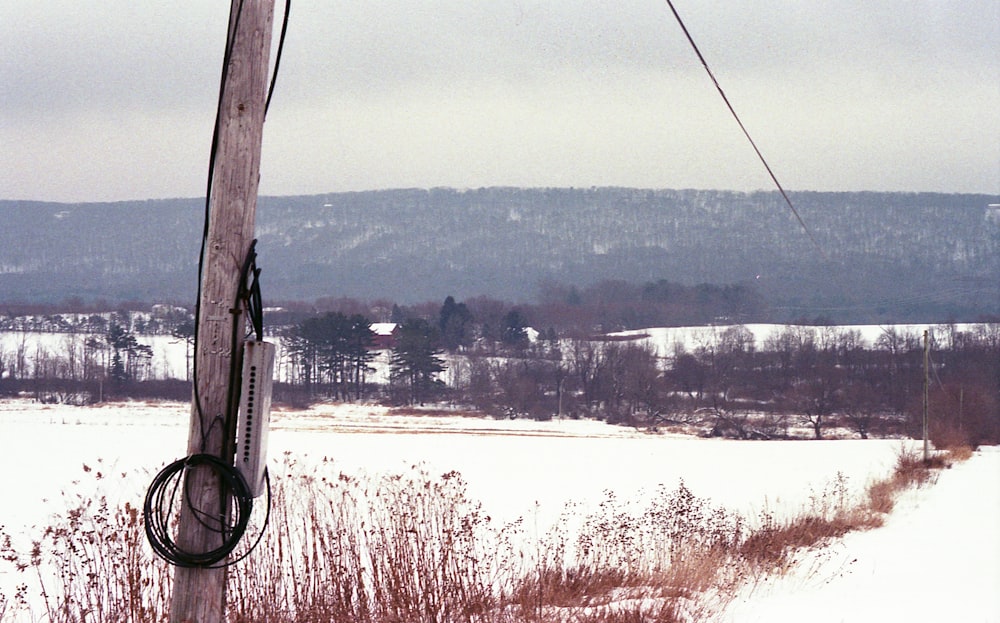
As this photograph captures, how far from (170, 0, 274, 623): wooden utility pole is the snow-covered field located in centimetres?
208

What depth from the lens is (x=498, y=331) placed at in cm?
14112

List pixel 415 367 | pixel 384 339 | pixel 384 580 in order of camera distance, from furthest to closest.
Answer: pixel 384 339 → pixel 415 367 → pixel 384 580

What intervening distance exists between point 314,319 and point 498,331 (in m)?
32.1

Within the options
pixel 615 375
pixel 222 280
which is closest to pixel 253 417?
pixel 222 280

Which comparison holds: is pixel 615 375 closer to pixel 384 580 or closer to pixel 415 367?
pixel 415 367

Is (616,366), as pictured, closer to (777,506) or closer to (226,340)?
(777,506)

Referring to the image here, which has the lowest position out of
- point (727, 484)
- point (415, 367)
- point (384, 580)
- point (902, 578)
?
point (727, 484)

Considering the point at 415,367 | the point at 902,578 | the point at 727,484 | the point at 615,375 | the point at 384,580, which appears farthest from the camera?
the point at 615,375

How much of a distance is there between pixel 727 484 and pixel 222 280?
103 ft

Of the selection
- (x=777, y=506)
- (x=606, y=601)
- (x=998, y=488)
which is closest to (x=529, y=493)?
(x=777, y=506)

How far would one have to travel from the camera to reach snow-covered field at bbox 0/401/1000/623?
1034cm

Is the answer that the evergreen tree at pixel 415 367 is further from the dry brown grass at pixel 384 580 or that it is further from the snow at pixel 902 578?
the dry brown grass at pixel 384 580

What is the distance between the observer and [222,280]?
4.44 m

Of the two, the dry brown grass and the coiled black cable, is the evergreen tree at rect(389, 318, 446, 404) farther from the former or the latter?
the coiled black cable
